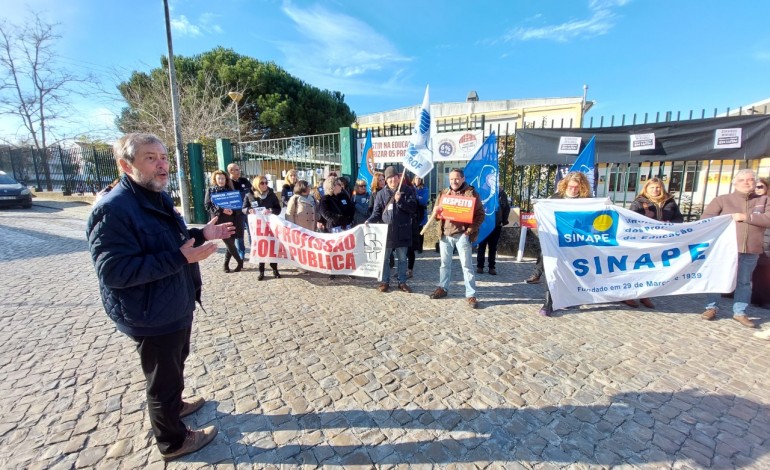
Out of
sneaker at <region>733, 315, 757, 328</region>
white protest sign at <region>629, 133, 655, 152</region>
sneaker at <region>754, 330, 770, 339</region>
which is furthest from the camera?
white protest sign at <region>629, 133, 655, 152</region>

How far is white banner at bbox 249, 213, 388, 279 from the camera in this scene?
213 inches

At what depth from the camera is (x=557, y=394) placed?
2977 millimetres

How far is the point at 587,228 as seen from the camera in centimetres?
464

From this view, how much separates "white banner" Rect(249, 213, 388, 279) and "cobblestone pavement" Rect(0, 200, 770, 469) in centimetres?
56

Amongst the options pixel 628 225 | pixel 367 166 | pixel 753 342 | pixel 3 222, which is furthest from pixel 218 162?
pixel 753 342

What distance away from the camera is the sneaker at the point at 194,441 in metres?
2.27

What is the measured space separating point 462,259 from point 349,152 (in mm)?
5465

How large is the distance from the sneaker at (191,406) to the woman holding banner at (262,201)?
345 centimetres

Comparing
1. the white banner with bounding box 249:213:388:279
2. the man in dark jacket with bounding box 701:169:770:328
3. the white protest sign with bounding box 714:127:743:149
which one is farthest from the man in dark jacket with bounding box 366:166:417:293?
the white protest sign with bounding box 714:127:743:149

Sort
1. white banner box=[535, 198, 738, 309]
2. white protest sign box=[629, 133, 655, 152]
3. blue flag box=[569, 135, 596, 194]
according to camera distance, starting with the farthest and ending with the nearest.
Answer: blue flag box=[569, 135, 596, 194], white protest sign box=[629, 133, 655, 152], white banner box=[535, 198, 738, 309]

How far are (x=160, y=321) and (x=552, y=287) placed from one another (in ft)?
14.5

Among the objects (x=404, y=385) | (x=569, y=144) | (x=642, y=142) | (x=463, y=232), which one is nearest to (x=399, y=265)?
(x=463, y=232)

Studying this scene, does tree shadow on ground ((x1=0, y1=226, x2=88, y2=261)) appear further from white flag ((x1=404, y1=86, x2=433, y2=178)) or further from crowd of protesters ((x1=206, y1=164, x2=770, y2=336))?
white flag ((x1=404, y1=86, x2=433, y2=178))

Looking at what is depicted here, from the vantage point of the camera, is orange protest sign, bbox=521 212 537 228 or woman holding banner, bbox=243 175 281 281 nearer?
woman holding banner, bbox=243 175 281 281
